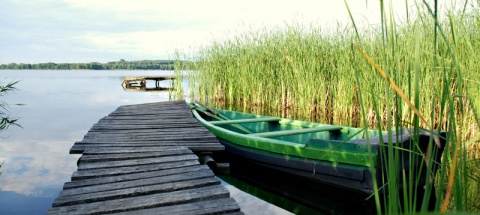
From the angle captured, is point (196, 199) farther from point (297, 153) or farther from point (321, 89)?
point (321, 89)

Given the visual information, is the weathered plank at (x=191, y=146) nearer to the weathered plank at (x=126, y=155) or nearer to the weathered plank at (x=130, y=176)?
the weathered plank at (x=126, y=155)

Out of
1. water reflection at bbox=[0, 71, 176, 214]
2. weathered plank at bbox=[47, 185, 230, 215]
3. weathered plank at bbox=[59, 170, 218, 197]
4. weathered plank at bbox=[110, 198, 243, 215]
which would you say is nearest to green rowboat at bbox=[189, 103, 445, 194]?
weathered plank at bbox=[110, 198, 243, 215]

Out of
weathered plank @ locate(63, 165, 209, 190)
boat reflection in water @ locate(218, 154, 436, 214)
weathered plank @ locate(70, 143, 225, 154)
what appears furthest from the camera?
weathered plank @ locate(70, 143, 225, 154)

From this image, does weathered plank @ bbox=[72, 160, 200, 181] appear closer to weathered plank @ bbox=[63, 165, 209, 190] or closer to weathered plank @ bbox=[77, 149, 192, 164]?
weathered plank @ bbox=[63, 165, 209, 190]

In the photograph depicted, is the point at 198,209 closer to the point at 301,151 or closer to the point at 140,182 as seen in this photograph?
the point at 140,182

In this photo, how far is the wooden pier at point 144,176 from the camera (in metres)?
2.72

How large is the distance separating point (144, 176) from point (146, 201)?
631 millimetres

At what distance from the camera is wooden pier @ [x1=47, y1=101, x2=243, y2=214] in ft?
8.92

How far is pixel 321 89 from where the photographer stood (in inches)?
319

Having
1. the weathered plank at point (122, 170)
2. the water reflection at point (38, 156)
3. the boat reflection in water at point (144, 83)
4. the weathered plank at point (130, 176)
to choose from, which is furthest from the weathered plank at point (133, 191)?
the boat reflection in water at point (144, 83)

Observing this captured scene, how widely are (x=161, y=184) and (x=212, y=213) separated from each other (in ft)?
2.34

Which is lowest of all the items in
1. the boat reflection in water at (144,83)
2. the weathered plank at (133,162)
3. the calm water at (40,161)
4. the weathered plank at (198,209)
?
the calm water at (40,161)

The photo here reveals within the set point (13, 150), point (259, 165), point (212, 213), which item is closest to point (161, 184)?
point (212, 213)

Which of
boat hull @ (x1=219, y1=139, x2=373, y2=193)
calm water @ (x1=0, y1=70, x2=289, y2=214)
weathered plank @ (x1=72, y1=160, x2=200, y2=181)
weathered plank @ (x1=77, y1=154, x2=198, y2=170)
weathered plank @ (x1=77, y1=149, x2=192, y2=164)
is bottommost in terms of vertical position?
calm water @ (x1=0, y1=70, x2=289, y2=214)
